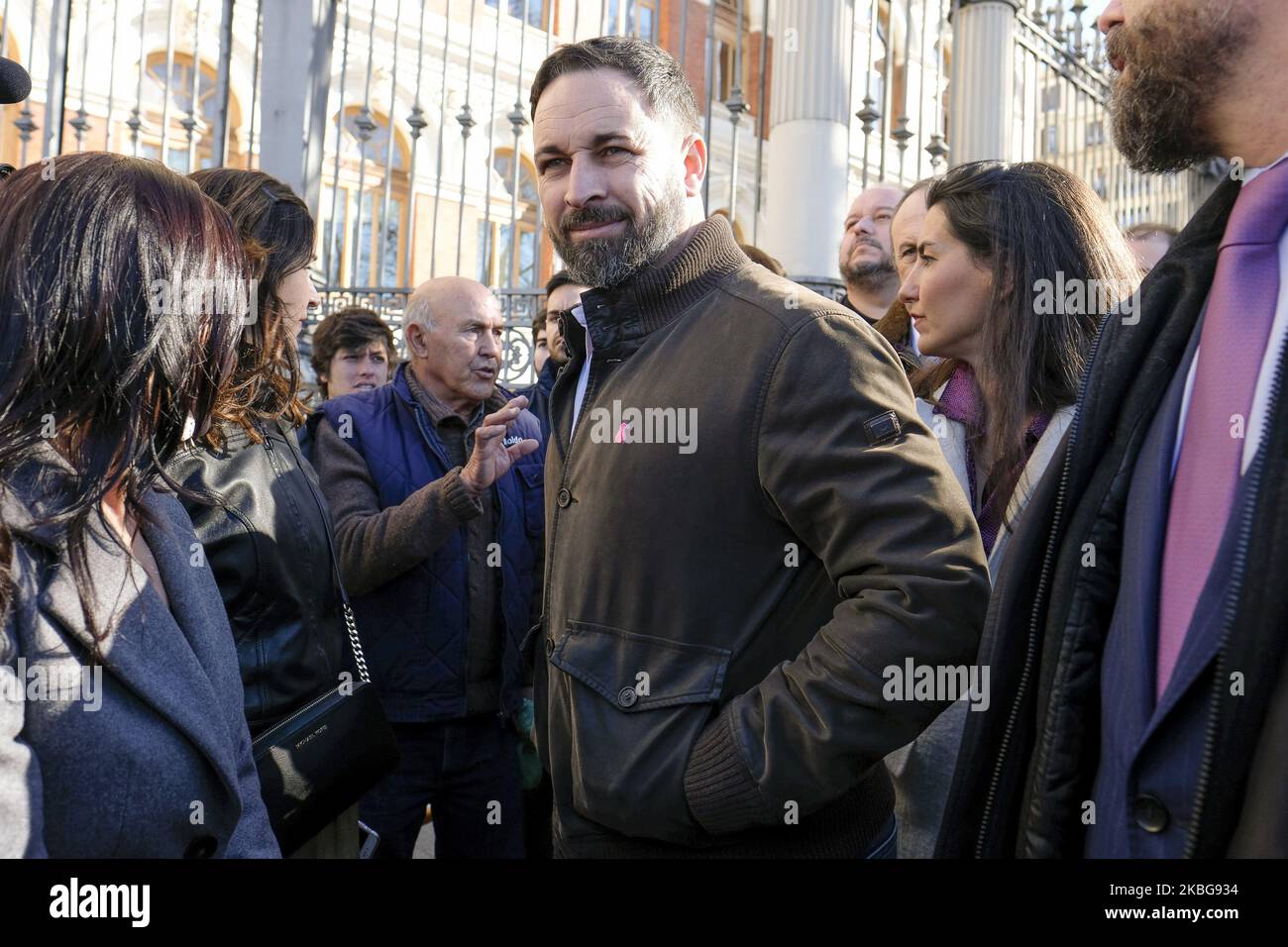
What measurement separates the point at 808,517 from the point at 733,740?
357mm

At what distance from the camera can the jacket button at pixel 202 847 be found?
1387 millimetres

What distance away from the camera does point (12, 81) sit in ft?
5.58

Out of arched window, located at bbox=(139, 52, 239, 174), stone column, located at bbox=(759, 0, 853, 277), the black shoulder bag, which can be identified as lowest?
the black shoulder bag

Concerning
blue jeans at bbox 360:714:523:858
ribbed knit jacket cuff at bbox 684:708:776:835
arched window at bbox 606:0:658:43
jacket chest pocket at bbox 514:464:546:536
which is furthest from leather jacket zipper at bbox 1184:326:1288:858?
arched window at bbox 606:0:658:43

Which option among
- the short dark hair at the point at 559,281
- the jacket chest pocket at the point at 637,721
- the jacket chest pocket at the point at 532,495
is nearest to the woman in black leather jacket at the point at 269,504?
the jacket chest pocket at the point at 637,721

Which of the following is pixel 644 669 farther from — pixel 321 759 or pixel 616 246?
pixel 616 246

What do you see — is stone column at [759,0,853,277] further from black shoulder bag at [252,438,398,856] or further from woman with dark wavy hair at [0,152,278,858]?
woman with dark wavy hair at [0,152,278,858]

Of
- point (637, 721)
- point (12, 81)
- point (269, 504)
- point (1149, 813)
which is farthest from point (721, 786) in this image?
point (12, 81)

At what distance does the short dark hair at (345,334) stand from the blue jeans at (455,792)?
2.09m

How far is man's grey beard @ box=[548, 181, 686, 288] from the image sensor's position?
1.96 meters

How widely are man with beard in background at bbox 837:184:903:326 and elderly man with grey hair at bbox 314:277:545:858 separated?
4.21ft

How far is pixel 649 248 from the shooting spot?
197cm
